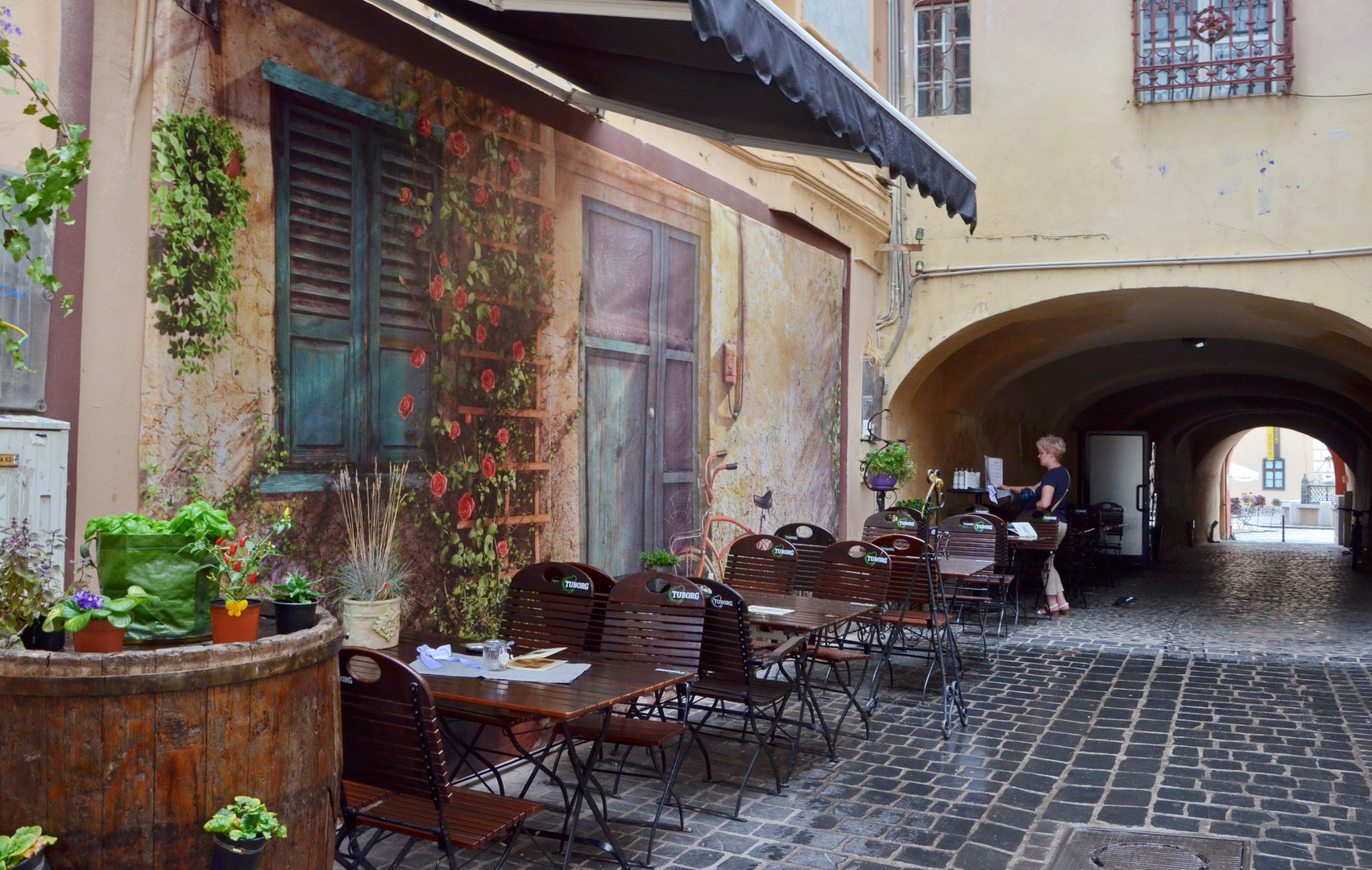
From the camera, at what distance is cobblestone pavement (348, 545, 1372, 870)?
3877mm

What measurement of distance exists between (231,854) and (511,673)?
1.38 meters

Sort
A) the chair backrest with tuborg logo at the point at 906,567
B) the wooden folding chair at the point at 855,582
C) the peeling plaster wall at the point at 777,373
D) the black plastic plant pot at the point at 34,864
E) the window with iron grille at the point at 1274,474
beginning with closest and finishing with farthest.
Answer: the black plastic plant pot at the point at 34,864, the wooden folding chair at the point at 855,582, the chair backrest with tuborg logo at the point at 906,567, the peeling plaster wall at the point at 777,373, the window with iron grille at the point at 1274,474

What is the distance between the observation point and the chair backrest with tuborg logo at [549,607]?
14.4ft

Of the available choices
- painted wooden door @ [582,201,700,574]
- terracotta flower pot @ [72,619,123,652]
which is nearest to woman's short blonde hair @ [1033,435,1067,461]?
painted wooden door @ [582,201,700,574]

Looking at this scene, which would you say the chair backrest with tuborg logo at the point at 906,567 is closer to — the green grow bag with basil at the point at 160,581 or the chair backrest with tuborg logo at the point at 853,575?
the chair backrest with tuborg logo at the point at 853,575

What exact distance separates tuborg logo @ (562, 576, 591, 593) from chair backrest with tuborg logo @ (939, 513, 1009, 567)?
4566mm

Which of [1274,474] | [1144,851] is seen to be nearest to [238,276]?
[1144,851]

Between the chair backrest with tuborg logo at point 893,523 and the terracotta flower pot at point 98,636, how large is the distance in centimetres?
619

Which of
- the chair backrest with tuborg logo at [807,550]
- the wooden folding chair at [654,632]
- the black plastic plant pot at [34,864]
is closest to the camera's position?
the black plastic plant pot at [34,864]

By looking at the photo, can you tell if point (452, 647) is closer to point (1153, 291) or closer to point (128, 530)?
point (128, 530)

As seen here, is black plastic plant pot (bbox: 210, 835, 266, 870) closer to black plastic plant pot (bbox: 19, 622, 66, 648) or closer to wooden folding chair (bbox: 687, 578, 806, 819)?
black plastic plant pot (bbox: 19, 622, 66, 648)

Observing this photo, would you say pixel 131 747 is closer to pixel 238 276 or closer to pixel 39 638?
pixel 39 638

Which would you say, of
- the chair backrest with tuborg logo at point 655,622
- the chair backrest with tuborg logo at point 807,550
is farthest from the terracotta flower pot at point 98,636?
the chair backrest with tuborg logo at point 807,550

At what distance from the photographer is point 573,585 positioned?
4.41 meters
